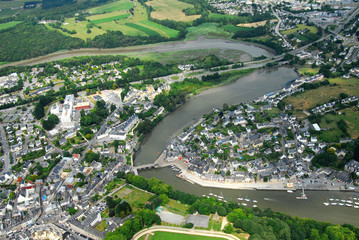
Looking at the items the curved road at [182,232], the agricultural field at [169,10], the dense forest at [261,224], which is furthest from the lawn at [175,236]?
the agricultural field at [169,10]

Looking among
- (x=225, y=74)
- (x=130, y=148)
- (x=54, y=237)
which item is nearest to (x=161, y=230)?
(x=54, y=237)

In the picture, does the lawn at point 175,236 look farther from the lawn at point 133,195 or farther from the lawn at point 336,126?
the lawn at point 336,126

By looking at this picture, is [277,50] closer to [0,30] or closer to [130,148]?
[130,148]

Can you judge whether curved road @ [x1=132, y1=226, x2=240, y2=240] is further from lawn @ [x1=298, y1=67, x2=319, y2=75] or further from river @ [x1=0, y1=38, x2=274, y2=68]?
river @ [x1=0, y1=38, x2=274, y2=68]

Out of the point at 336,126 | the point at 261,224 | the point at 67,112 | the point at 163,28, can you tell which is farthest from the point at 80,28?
the point at 261,224

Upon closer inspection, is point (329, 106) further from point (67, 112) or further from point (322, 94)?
point (67, 112)

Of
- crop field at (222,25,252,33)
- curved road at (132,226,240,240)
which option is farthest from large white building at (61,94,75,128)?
crop field at (222,25,252,33)

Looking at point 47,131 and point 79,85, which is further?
point 79,85
